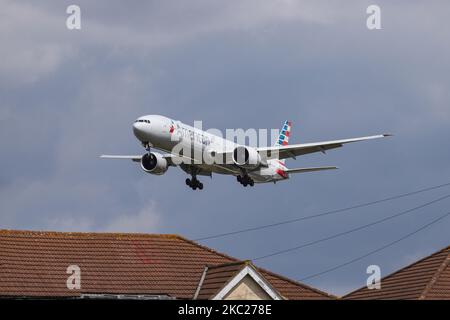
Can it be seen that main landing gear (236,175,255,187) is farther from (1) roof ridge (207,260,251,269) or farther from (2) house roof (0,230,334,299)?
(1) roof ridge (207,260,251,269)

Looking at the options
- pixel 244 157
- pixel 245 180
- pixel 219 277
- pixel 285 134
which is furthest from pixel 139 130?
pixel 285 134

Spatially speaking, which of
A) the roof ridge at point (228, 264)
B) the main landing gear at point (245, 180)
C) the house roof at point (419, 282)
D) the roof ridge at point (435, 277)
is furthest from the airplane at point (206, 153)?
the roof ridge at point (228, 264)

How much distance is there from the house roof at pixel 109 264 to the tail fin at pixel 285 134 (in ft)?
154

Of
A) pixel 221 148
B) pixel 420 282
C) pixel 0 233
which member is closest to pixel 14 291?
pixel 0 233

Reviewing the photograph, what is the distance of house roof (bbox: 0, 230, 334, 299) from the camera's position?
168 feet

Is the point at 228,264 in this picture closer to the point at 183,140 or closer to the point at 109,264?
the point at 109,264

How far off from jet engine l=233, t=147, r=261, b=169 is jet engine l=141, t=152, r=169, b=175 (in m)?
5.32

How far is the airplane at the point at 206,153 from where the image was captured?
73.8 metres

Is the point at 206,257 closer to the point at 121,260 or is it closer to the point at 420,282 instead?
the point at 121,260

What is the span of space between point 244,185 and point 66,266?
1165 inches

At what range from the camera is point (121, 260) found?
54938 millimetres

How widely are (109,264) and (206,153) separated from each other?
80.9ft

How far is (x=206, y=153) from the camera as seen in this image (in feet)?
255

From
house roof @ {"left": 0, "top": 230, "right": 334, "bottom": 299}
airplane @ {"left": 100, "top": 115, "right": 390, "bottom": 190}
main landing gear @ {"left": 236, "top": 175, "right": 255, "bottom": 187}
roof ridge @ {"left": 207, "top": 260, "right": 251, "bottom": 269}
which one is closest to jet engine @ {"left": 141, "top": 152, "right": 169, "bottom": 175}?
airplane @ {"left": 100, "top": 115, "right": 390, "bottom": 190}
